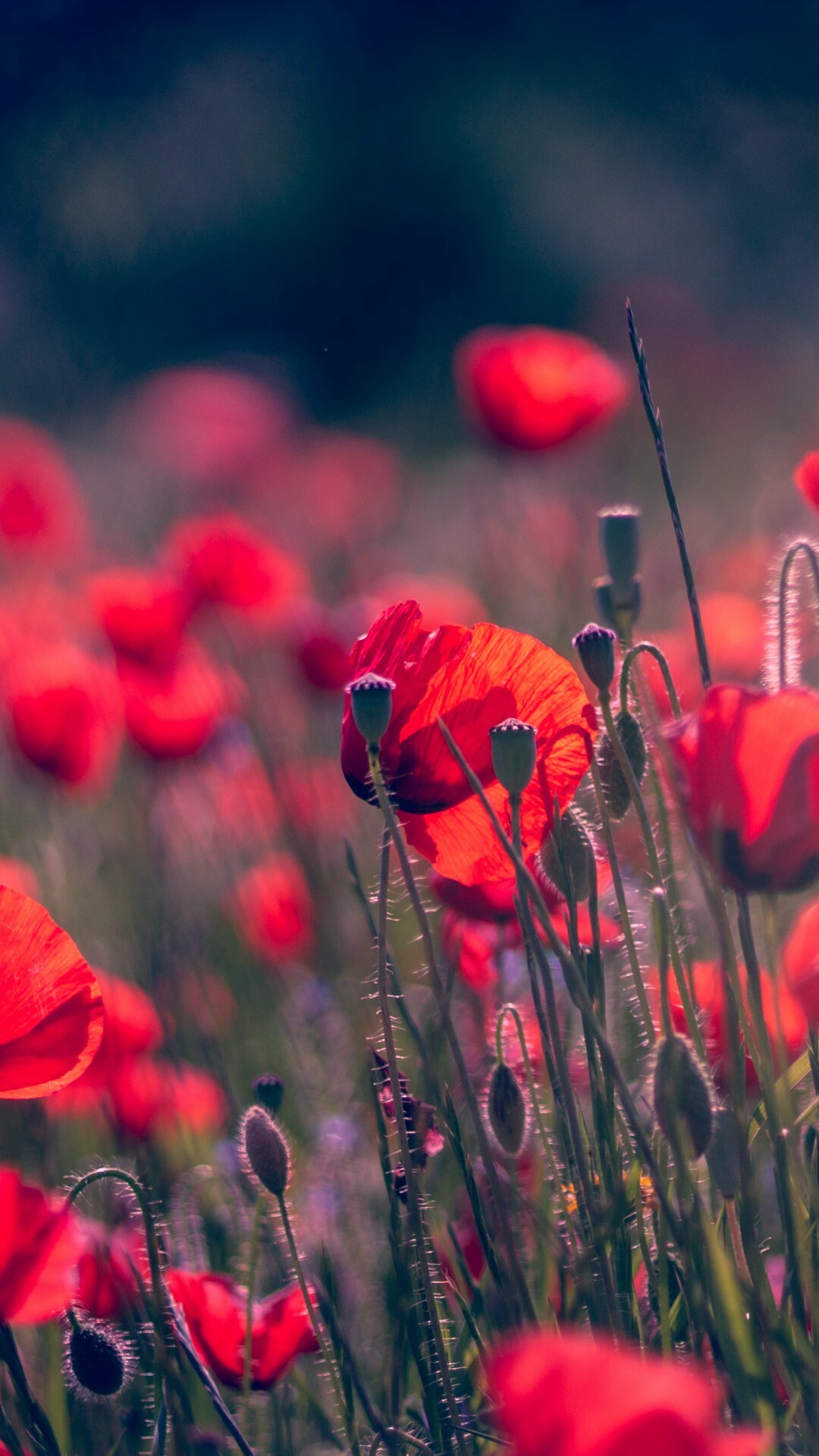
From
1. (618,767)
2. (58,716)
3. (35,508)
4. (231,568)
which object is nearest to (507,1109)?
(618,767)

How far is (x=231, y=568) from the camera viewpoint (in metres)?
1.69

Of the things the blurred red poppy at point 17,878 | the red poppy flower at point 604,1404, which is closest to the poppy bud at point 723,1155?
the red poppy flower at point 604,1404

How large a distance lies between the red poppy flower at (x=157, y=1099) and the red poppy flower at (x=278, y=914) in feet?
0.66

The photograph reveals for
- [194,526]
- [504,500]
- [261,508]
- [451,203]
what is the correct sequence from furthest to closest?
[451,203] → [261,508] → [504,500] → [194,526]

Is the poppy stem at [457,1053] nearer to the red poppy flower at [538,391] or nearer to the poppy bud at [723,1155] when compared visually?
the poppy bud at [723,1155]

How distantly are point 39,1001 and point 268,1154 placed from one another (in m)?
0.15

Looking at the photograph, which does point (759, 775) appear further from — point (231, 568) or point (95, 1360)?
point (231, 568)

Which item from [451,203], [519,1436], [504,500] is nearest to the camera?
A: [519,1436]

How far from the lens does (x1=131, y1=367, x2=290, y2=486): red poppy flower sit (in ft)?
11.8

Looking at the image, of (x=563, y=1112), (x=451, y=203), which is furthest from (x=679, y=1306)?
(x=451, y=203)

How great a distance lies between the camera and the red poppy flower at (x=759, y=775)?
0.54m

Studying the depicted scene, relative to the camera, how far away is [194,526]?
183 cm

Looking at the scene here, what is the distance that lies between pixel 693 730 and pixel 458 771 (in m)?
0.16

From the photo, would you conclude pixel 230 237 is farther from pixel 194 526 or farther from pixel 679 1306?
pixel 679 1306
